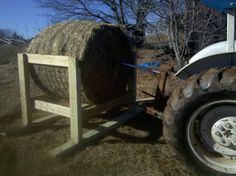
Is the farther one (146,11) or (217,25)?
(146,11)

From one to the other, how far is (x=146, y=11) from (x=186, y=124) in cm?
419

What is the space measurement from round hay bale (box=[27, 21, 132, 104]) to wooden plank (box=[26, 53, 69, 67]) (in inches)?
8.7

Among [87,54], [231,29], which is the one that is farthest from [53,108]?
[231,29]

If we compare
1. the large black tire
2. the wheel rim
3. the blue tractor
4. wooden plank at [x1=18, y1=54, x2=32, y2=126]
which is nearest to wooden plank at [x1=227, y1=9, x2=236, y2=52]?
the blue tractor

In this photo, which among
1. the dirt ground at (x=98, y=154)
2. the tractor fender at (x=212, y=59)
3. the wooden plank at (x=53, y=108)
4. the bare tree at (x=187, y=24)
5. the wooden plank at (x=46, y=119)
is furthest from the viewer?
the bare tree at (x=187, y=24)

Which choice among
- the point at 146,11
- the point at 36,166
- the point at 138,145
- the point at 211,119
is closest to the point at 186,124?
the point at 211,119

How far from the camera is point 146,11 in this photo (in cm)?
684

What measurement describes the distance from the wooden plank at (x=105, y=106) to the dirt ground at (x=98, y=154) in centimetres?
34

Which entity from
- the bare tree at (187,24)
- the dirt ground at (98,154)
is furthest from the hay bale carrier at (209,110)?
the bare tree at (187,24)

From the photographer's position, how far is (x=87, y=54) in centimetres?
422

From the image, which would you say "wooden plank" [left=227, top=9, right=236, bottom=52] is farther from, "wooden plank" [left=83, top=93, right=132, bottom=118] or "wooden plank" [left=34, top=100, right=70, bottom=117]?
"wooden plank" [left=34, top=100, right=70, bottom=117]

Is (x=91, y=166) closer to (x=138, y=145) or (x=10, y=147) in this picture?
(x=138, y=145)

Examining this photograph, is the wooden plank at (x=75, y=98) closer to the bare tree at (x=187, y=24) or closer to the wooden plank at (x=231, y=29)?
the wooden plank at (x=231, y=29)

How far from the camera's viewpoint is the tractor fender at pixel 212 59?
10.5 ft
